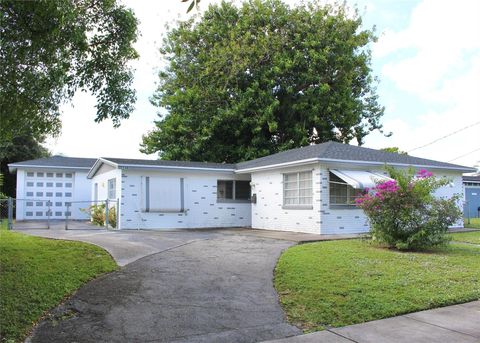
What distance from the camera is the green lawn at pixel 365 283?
6164 millimetres

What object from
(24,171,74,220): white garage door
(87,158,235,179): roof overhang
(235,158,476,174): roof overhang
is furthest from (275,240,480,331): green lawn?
(24,171,74,220): white garage door

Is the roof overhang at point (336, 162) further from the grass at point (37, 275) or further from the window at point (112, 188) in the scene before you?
the grass at point (37, 275)

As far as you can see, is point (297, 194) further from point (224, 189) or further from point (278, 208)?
point (224, 189)

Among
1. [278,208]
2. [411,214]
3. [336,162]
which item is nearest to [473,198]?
[278,208]

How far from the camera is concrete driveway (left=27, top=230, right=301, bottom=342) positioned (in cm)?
521

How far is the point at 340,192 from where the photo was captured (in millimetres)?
16594

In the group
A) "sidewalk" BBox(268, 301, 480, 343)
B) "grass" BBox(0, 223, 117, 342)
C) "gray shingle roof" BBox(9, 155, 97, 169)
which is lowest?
"sidewalk" BBox(268, 301, 480, 343)

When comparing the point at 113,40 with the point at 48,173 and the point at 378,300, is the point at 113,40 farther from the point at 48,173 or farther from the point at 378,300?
the point at 48,173

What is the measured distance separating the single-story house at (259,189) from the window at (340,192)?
37 millimetres

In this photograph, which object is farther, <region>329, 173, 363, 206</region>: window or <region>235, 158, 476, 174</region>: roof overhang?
<region>329, 173, 363, 206</region>: window

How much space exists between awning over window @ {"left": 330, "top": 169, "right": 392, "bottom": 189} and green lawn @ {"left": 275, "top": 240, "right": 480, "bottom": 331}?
4.08 metres

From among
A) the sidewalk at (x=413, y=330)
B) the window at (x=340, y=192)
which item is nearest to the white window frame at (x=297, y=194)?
the window at (x=340, y=192)

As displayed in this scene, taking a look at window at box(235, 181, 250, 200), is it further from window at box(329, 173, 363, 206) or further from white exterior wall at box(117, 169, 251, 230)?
window at box(329, 173, 363, 206)

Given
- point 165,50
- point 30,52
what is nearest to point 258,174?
point 30,52
